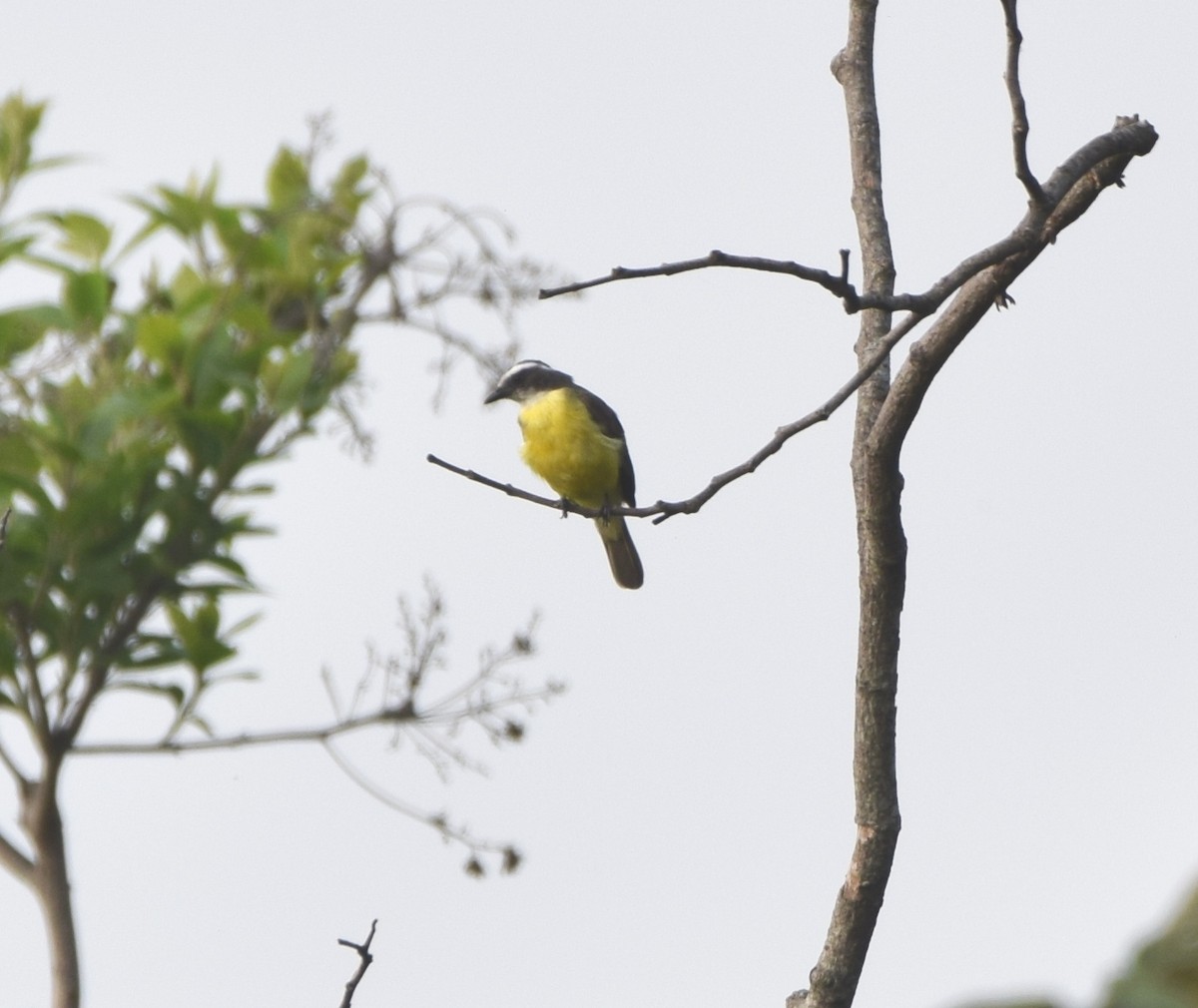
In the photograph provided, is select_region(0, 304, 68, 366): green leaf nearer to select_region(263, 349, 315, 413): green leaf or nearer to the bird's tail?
select_region(263, 349, 315, 413): green leaf

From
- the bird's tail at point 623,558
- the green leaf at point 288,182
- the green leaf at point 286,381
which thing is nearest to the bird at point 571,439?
the bird's tail at point 623,558

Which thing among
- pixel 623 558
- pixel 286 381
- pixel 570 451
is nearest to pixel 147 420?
pixel 286 381

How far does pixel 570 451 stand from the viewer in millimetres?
7492

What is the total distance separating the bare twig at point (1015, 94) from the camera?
2.71 metres

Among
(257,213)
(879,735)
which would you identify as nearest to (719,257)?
(879,735)

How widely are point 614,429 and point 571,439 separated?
377mm

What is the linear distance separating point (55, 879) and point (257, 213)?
1.72 meters

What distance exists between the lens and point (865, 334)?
11.9ft

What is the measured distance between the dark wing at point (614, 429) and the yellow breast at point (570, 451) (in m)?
0.05

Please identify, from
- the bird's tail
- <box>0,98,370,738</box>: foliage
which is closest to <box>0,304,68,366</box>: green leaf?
<box>0,98,370,738</box>: foliage

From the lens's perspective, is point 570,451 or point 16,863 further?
point 570,451

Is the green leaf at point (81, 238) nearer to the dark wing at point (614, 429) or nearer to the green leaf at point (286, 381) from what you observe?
the green leaf at point (286, 381)

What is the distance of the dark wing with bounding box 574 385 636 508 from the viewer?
7.79 meters

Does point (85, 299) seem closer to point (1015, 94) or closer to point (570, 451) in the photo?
point (1015, 94)
